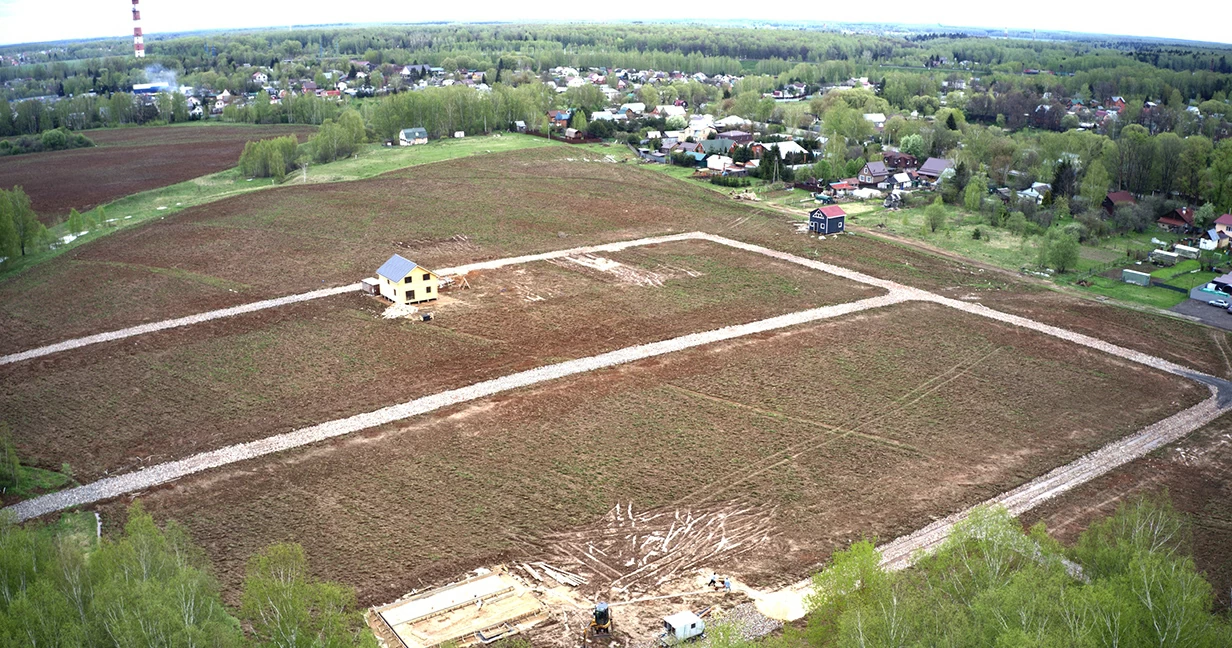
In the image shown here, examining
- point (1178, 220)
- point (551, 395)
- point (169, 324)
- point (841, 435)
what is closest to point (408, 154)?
point (169, 324)

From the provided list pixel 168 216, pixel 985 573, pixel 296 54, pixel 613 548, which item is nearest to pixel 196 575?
pixel 613 548

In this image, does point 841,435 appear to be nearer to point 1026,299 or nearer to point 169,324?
point 1026,299

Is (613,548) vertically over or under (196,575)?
under

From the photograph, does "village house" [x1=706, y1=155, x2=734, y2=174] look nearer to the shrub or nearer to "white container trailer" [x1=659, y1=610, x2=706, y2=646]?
the shrub

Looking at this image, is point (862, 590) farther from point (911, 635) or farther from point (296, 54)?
point (296, 54)

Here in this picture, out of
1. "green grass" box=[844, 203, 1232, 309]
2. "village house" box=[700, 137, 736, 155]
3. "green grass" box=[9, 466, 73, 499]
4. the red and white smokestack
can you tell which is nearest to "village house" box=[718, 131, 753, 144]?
"village house" box=[700, 137, 736, 155]

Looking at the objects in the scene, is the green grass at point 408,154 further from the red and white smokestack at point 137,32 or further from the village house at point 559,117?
the red and white smokestack at point 137,32

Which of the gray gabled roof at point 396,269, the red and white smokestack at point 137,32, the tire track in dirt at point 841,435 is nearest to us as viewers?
the tire track in dirt at point 841,435

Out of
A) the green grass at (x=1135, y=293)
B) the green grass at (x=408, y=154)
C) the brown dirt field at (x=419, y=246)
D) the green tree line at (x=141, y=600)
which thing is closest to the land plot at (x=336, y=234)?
the brown dirt field at (x=419, y=246)
